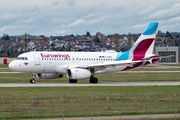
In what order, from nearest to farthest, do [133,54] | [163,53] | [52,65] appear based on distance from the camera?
[52,65] < [133,54] < [163,53]

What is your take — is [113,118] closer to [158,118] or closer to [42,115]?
[158,118]

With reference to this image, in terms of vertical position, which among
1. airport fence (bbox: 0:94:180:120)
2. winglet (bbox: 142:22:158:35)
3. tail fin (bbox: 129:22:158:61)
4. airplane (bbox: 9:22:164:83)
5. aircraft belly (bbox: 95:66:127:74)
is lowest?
airport fence (bbox: 0:94:180:120)

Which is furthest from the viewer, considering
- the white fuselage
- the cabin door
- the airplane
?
the cabin door

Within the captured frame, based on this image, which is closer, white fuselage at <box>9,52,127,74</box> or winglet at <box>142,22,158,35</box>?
white fuselage at <box>9,52,127,74</box>

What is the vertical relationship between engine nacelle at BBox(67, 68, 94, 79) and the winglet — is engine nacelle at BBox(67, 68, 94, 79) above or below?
below

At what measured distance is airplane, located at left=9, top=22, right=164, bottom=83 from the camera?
140 ft

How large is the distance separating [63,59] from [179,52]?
10752 cm

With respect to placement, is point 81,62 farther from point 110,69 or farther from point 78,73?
point 110,69

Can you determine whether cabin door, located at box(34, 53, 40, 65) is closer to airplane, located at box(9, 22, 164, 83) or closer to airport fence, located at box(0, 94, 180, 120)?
airplane, located at box(9, 22, 164, 83)

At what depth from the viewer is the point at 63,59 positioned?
Result: 44.7 m

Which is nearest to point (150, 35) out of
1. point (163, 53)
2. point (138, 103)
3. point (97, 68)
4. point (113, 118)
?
point (97, 68)

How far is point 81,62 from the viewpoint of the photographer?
4612 cm

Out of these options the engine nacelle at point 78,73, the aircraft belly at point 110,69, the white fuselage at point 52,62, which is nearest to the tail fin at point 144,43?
the aircraft belly at point 110,69

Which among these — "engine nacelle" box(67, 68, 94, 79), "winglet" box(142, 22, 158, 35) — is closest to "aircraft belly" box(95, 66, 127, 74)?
"engine nacelle" box(67, 68, 94, 79)
